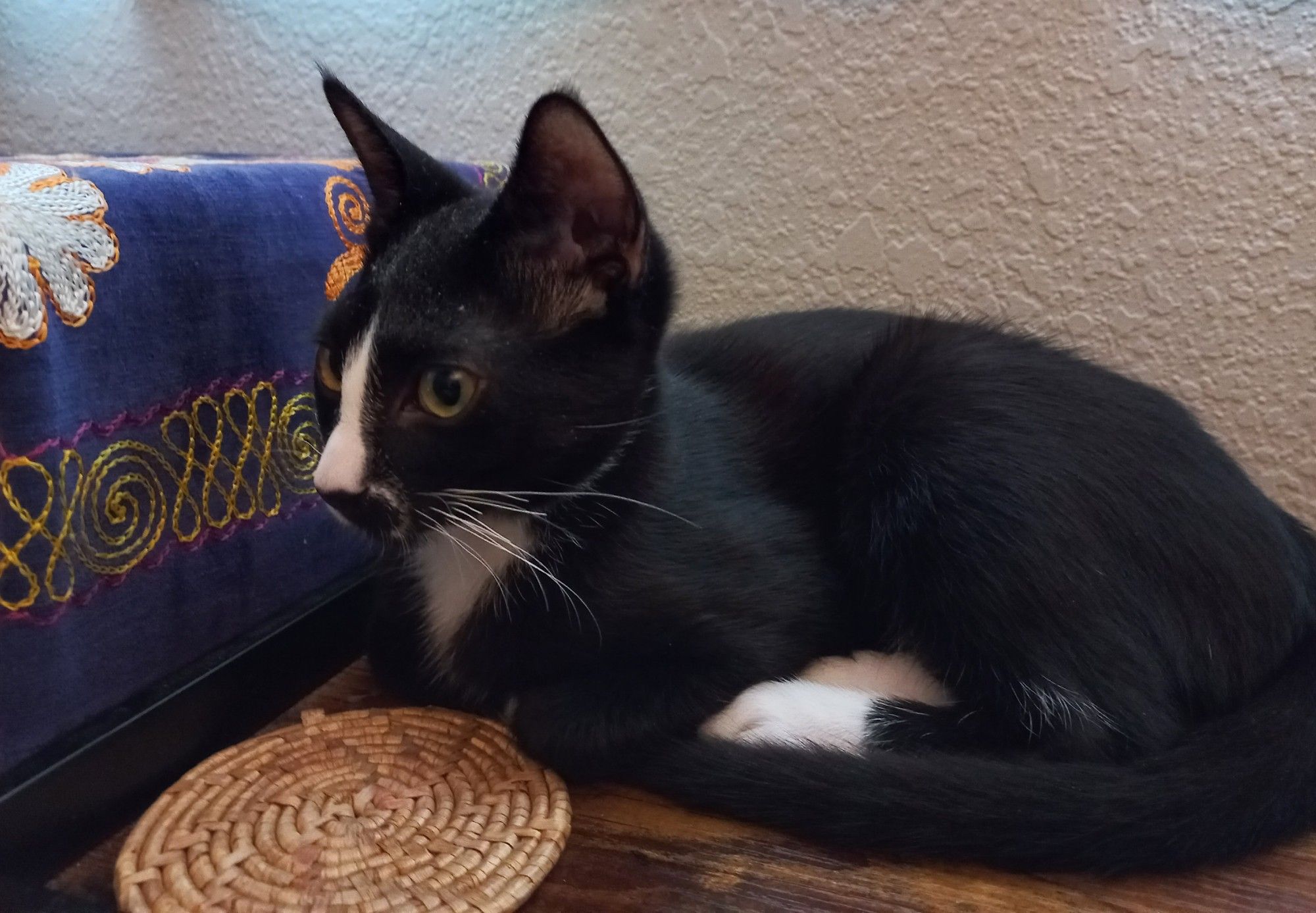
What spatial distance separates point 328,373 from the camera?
0.71 m

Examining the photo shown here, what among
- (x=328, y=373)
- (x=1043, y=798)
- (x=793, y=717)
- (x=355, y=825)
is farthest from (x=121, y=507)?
(x=1043, y=798)

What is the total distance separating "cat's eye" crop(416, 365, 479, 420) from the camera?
640mm

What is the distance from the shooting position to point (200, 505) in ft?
2.54

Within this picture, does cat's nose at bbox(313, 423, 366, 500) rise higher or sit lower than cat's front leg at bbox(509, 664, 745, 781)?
higher

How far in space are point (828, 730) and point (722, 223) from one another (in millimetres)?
731

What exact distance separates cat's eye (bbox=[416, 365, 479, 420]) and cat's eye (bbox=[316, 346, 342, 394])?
10 cm

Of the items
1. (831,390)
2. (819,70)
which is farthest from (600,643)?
(819,70)

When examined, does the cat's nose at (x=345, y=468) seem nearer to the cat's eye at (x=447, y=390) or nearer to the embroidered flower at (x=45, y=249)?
the cat's eye at (x=447, y=390)

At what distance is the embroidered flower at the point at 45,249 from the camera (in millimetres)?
597

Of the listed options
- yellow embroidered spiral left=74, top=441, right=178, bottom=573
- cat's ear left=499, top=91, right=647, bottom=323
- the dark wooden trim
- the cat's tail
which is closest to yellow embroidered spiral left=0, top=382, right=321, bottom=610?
yellow embroidered spiral left=74, top=441, right=178, bottom=573

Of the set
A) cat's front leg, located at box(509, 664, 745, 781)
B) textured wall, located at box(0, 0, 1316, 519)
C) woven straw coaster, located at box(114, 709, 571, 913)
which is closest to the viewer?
woven straw coaster, located at box(114, 709, 571, 913)

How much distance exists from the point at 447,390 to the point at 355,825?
1.09 feet

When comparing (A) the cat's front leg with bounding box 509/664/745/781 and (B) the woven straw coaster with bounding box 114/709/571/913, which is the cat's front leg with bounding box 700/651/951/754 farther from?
(B) the woven straw coaster with bounding box 114/709/571/913

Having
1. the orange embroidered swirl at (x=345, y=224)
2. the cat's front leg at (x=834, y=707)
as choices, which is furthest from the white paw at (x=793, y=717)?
the orange embroidered swirl at (x=345, y=224)
